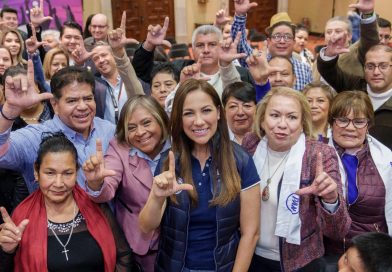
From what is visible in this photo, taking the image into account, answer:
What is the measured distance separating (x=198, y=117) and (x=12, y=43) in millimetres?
3674

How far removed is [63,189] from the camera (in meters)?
2.25

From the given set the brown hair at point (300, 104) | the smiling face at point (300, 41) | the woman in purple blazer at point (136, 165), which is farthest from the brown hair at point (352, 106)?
the smiling face at point (300, 41)

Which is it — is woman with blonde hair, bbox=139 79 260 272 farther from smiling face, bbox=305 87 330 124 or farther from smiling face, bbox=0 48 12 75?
smiling face, bbox=0 48 12 75

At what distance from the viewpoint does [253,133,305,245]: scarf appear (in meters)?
2.22

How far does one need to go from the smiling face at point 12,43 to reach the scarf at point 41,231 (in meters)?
3.25

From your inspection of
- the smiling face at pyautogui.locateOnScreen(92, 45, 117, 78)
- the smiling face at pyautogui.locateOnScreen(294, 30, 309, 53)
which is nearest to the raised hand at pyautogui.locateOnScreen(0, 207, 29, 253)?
the smiling face at pyautogui.locateOnScreen(92, 45, 117, 78)

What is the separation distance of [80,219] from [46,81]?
2.32 meters

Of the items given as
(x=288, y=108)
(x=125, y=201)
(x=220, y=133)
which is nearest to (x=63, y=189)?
(x=125, y=201)

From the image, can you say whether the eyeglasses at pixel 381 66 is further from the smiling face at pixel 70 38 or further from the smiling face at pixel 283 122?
the smiling face at pixel 70 38

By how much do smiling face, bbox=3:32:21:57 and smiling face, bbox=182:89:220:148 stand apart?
351 centimetres

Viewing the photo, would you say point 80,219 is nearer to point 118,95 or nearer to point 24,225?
point 24,225

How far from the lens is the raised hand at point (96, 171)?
2148mm

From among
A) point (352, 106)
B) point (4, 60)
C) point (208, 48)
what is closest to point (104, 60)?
point (208, 48)

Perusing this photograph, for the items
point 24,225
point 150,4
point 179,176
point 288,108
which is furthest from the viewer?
point 150,4
